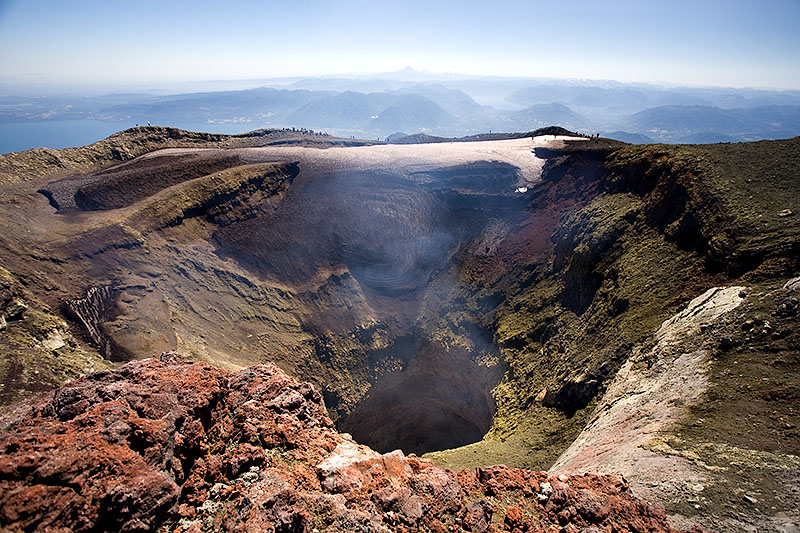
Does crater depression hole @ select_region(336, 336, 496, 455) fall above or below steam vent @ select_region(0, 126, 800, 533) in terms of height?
below

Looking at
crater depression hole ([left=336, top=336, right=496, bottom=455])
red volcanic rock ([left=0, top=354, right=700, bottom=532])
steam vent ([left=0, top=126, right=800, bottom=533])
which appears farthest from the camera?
Answer: crater depression hole ([left=336, top=336, right=496, bottom=455])

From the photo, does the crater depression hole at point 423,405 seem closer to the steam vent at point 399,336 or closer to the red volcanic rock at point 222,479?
the steam vent at point 399,336

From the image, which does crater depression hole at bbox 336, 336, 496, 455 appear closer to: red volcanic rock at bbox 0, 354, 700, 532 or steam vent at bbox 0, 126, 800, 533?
steam vent at bbox 0, 126, 800, 533

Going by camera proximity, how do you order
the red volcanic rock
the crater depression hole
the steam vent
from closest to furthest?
the red volcanic rock
the steam vent
the crater depression hole

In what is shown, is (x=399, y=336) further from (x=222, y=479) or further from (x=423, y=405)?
(x=222, y=479)

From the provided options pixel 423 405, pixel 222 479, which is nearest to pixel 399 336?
pixel 423 405

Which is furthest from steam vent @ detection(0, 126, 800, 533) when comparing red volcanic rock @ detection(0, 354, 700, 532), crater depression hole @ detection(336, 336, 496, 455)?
crater depression hole @ detection(336, 336, 496, 455)

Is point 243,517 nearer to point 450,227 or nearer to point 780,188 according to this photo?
point 780,188

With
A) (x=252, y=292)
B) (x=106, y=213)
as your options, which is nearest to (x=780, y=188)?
(x=252, y=292)
